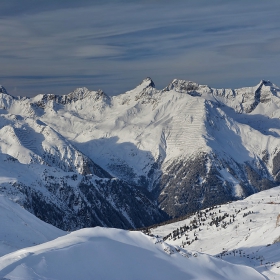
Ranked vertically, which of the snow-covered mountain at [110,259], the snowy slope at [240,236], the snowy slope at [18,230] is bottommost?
the snowy slope at [240,236]

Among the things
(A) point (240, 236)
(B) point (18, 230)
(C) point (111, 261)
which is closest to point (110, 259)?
(C) point (111, 261)

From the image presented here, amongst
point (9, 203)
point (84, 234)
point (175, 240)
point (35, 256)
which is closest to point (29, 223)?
point (9, 203)

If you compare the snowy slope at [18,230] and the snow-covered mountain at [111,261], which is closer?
the snow-covered mountain at [111,261]

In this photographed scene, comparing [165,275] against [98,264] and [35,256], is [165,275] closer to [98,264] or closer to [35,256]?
[98,264]

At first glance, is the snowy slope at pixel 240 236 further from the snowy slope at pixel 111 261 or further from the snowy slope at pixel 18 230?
the snowy slope at pixel 18 230

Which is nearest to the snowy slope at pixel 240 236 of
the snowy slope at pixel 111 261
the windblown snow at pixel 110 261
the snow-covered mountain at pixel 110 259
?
the snow-covered mountain at pixel 110 259

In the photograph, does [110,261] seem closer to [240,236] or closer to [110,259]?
[110,259]

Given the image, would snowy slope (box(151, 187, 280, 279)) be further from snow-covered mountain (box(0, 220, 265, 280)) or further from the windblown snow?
snow-covered mountain (box(0, 220, 265, 280))
